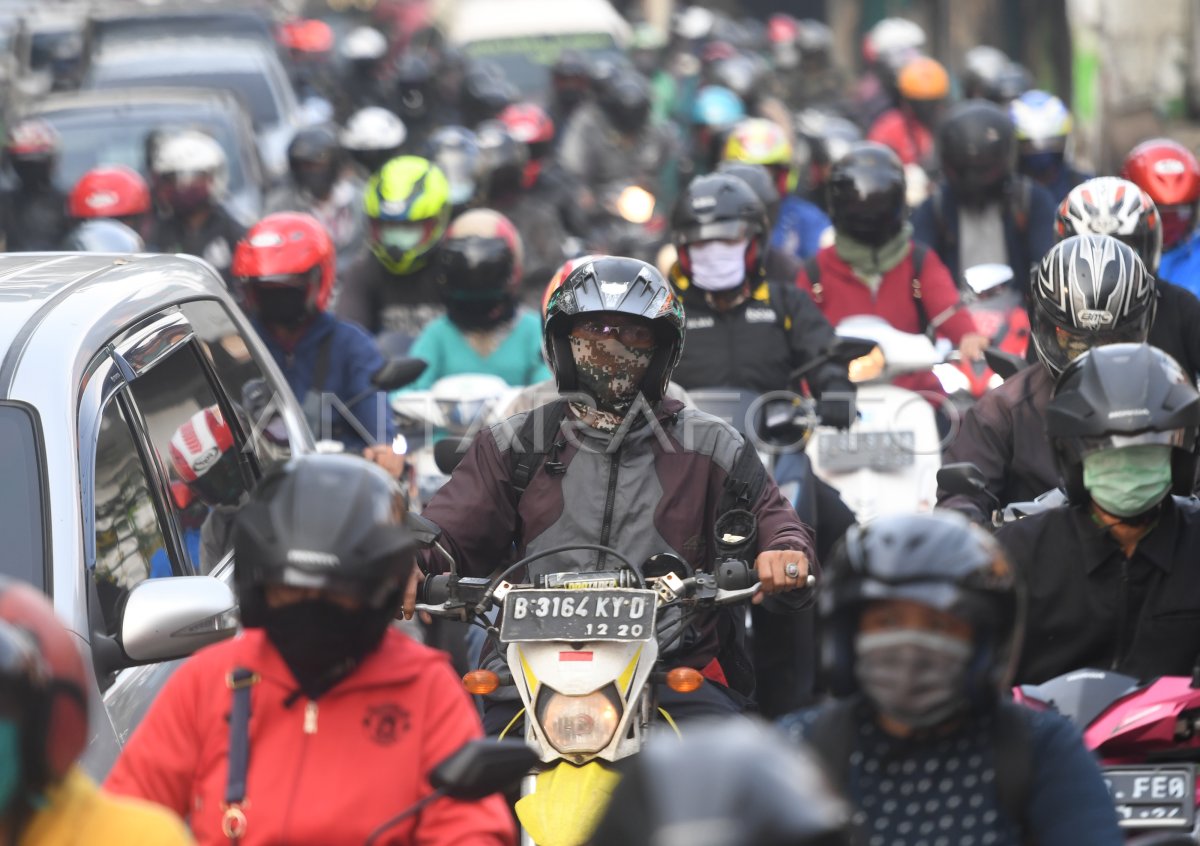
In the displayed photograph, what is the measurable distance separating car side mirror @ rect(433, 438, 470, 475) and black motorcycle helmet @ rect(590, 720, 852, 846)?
4080 millimetres

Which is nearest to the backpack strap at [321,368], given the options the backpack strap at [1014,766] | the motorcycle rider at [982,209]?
the motorcycle rider at [982,209]

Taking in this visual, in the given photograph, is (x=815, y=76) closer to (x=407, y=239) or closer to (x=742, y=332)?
(x=407, y=239)

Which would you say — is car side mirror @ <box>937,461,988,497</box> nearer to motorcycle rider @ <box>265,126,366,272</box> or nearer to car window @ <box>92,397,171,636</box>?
car window @ <box>92,397,171,636</box>

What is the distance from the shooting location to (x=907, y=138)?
2069cm

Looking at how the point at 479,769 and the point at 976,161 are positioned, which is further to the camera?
the point at 976,161

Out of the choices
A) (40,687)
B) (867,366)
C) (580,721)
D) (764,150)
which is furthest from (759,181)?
(40,687)

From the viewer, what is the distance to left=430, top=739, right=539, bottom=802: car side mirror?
4.07 m

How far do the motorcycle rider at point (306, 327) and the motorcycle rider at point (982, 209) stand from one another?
11.7 ft

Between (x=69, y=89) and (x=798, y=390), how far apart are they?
15950 millimetres

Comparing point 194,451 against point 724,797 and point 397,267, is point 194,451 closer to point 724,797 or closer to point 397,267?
point 724,797

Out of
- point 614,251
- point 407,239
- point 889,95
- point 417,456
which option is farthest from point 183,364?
point 889,95

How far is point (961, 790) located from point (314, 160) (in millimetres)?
13318

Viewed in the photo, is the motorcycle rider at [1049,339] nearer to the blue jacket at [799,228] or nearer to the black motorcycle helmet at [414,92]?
the blue jacket at [799,228]

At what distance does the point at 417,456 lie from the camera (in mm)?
9578
